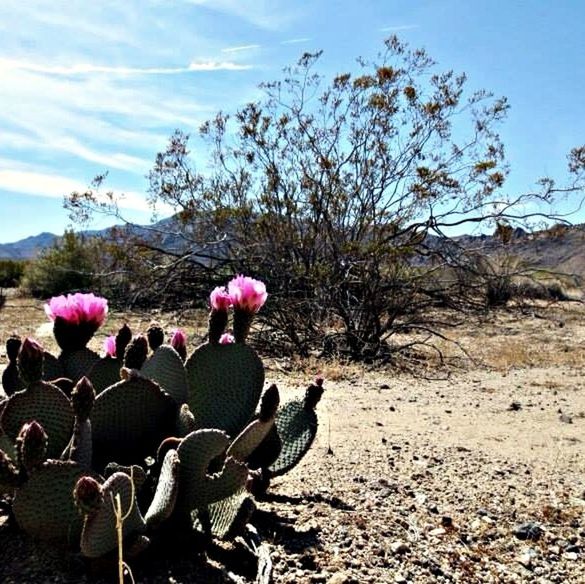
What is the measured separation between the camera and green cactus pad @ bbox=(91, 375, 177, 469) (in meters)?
2.44

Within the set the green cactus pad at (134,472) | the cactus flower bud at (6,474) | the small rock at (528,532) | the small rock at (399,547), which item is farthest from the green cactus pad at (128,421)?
the small rock at (528,532)

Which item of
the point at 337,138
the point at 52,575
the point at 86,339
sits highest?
the point at 337,138

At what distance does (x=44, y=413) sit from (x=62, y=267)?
18159 millimetres

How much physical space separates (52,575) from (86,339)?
0.98 metres

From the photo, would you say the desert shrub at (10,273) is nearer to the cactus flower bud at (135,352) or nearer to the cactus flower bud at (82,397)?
the cactus flower bud at (135,352)

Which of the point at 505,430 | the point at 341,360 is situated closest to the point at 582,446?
the point at 505,430

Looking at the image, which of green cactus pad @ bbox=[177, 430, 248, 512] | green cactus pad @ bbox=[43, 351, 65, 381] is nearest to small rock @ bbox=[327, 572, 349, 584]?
green cactus pad @ bbox=[177, 430, 248, 512]

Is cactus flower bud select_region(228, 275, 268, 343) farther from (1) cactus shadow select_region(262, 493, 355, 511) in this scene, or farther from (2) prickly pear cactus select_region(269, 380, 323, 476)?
(1) cactus shadow select_region(262, 493, 355, 511)

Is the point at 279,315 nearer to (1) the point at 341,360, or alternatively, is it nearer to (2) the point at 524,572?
(1) the point at 341,360

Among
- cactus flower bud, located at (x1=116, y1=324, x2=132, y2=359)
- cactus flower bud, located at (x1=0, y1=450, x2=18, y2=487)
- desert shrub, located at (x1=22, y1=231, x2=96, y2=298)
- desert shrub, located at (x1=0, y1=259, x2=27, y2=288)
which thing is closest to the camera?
cactus flower bud, located at (x1=0, y1=450, x2=18, y2=487)

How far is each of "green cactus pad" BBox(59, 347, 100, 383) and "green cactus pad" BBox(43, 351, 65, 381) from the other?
0.05 feet

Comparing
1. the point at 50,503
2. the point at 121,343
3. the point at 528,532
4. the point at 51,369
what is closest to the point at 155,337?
the point at 121,343

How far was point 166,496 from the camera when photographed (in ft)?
6.89

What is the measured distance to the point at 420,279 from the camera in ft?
33.6
